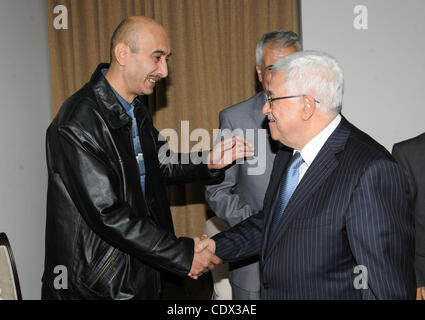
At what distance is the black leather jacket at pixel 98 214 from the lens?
1.95 m

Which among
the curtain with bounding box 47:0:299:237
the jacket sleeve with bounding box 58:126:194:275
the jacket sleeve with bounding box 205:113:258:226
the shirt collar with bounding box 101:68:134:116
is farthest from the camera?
the curtain with bounding box 47:0:299:237

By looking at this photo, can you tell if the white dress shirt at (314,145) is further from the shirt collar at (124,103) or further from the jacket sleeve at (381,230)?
the shirt collar at (124,103)

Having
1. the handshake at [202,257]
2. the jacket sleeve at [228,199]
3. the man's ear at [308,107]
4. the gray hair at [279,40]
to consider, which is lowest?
the handshake at [202,257]

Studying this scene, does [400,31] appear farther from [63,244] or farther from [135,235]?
[63,244]

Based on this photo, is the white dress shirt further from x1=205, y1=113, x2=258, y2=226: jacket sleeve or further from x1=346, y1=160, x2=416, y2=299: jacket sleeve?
x1=205, y1=113, x2=258, y2=226: jacket sleeve

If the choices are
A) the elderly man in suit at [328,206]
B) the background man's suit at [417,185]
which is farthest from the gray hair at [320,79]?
the background man's suit at [417,185]

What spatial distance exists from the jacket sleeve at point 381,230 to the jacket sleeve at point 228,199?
0.98 metres

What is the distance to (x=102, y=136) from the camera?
201 centimetres

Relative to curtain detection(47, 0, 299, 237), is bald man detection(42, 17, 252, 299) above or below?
below

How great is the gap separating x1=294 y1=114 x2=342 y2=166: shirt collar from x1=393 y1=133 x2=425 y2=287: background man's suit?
24.3 inches

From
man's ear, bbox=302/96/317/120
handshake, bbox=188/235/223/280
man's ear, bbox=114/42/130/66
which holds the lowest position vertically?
handshake, bbox=188/235/223/280

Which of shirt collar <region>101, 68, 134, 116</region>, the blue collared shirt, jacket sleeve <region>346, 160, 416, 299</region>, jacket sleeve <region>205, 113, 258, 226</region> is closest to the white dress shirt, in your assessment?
jacket sleeve <region>346, 160, 416, 299</region>

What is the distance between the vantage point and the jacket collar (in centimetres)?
204

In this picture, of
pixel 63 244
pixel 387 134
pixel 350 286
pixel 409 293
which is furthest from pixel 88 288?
pixel 387 134
